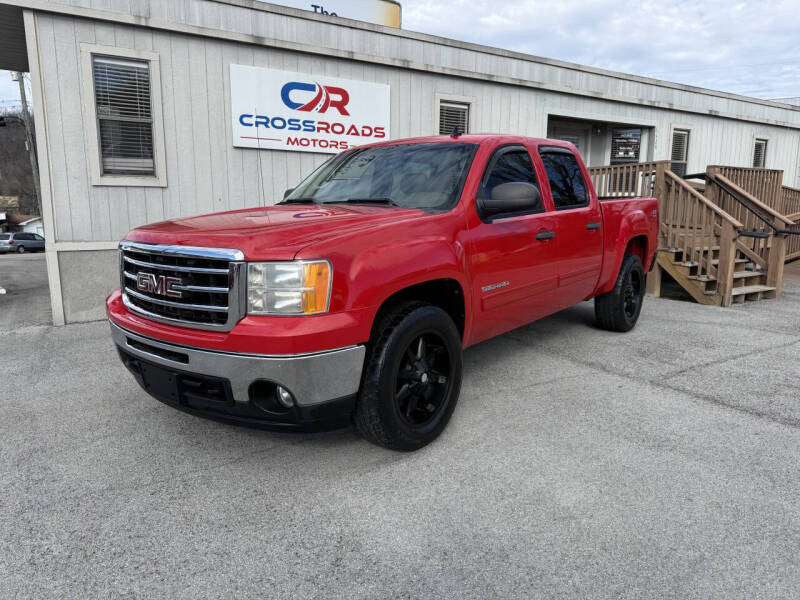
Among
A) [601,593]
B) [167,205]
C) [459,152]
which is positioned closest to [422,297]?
[459,152]

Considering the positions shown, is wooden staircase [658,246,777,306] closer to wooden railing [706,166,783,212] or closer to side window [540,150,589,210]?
wooden railing [706,166,783,212]

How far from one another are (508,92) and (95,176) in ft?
23.0

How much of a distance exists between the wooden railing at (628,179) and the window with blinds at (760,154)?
8384 millimetres

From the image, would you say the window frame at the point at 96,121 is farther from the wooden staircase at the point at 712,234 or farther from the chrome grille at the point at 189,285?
the wooden staircase at the point at 712,234

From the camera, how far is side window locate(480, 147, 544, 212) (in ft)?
12.3

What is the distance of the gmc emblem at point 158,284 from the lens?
9.05 feet

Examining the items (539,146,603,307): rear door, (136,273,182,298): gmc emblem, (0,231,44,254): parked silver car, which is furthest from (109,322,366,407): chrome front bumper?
(0,231,44,254): parked silver car

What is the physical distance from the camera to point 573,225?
178 inches

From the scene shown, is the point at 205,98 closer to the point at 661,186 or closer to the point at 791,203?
the point at 661,186

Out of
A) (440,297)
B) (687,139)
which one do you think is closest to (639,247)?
(440,297)

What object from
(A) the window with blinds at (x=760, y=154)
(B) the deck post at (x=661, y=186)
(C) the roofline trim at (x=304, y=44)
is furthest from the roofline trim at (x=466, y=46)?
(B) the deck post at (x=661, y=186)

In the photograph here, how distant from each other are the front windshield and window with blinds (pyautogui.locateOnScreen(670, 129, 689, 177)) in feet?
36.5

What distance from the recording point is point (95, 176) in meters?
6.79

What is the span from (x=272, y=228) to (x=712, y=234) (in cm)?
670
